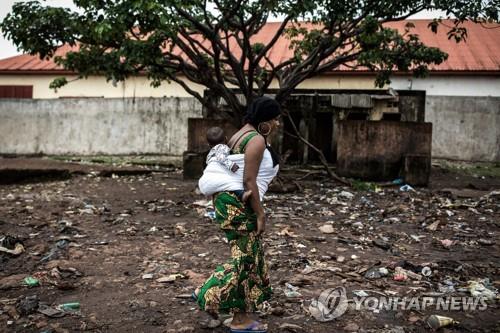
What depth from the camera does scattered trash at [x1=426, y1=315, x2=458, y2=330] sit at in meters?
2.77

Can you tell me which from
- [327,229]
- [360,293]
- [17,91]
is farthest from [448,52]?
[17,91]

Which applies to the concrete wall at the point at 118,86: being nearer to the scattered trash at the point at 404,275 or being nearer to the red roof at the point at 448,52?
the red roof at the point at 448,52

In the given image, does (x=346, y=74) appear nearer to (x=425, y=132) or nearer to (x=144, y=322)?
(x=425, y=132)

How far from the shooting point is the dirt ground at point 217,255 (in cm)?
296

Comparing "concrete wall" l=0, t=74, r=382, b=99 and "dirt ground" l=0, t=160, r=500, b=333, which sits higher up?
"concrete wall" l=0, t=74, r=382, b=99

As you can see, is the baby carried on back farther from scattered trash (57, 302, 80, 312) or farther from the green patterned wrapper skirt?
scattered trash (57, 302, 80, 312)

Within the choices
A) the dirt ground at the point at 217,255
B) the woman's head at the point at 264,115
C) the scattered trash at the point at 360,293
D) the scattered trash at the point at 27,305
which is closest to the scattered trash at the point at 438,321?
the dirt ground at the point at 217,255

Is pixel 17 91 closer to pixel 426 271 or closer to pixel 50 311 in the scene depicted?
pixel 50 311

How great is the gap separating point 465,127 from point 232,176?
1250 cm

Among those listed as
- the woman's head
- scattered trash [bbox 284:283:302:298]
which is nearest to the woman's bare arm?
the woman's head

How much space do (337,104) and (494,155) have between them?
5537 mm

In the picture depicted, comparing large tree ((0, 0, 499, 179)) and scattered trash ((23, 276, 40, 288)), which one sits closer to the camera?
scattered trash ((23, 276, 40, 288))

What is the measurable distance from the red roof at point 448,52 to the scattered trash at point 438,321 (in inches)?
494

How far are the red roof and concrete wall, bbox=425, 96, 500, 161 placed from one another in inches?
56.1
